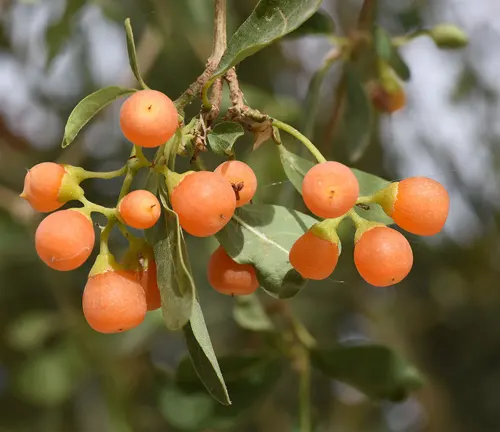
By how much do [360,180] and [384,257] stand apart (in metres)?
0.22

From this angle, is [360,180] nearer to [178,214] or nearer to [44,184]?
[178,214]

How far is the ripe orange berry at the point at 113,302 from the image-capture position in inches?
28.1

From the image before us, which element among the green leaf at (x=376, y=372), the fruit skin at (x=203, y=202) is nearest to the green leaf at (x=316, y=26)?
the green leaf at (x=376, y=372)

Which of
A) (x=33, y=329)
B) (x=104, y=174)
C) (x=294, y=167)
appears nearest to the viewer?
(x=104, y=174)

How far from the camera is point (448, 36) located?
4.32 feet

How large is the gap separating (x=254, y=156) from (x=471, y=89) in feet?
3.45

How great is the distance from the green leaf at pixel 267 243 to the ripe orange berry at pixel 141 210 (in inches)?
5.4

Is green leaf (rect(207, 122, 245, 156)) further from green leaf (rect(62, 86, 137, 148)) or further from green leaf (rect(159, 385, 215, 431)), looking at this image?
green leaf (rect(159, 385, 215, 431))

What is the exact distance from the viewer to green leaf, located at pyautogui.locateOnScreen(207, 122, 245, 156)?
0.77 metres

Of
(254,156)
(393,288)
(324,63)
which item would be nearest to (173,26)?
(254,156)

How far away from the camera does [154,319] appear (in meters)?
1.84

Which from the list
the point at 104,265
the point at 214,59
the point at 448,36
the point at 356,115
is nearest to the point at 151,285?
the point at 104,265

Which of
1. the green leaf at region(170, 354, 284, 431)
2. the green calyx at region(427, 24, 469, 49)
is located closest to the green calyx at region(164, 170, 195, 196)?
the green leaf at region(170, 354, 284, 431)

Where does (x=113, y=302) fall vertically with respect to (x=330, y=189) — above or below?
below
